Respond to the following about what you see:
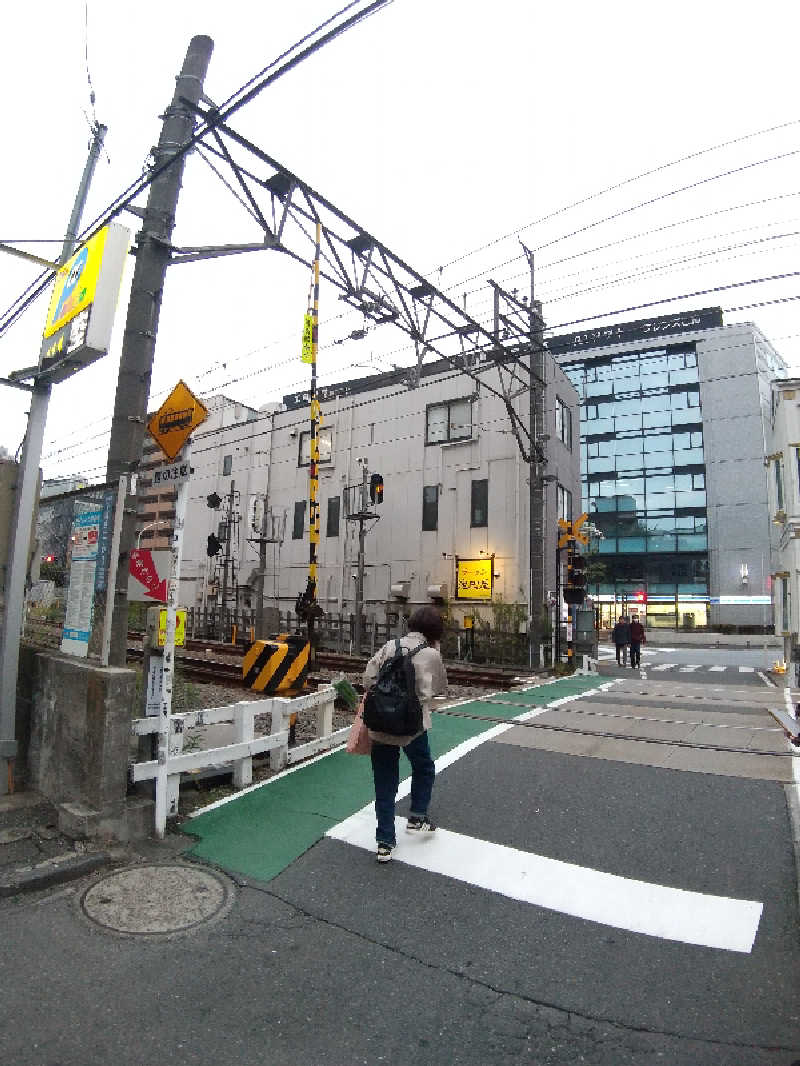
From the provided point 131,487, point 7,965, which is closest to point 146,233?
point 131,487

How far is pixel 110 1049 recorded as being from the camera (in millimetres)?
2350

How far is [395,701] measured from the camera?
153 inches

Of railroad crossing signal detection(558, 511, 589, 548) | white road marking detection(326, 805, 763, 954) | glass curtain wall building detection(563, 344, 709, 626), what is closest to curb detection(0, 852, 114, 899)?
white road marking detection(326, 805, 763, 954)

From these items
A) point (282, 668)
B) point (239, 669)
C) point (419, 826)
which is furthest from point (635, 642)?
point (419, 826)

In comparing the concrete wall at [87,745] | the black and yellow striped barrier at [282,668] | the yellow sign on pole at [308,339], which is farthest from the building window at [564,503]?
the concrete wall at [87,745]

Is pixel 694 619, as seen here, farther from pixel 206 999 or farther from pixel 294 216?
pixel 206 999

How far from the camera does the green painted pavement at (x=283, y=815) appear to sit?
13.4 ft

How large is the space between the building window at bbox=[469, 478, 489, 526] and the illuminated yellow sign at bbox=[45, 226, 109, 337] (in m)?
18.9

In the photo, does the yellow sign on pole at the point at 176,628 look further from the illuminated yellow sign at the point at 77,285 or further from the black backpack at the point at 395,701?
the illuminated yellow sign at the point at 77,285

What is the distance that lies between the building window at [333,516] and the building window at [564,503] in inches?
416

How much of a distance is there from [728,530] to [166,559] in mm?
50230

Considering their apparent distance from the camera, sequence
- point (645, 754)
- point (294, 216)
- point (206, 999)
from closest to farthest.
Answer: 1. point (206, 999)
2. point (645, 754)
3. point (294, 216)

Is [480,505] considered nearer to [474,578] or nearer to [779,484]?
[474,578]

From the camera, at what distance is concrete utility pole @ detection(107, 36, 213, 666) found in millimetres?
5312
